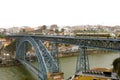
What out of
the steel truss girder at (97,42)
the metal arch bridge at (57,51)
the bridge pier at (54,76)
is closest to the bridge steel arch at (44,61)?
the metal arch bridge at (57,51)

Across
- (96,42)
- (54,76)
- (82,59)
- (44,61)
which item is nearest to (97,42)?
(96,42)

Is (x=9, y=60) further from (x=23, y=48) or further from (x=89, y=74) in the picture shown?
(x=89, y=74)

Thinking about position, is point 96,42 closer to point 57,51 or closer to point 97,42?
point 97,42

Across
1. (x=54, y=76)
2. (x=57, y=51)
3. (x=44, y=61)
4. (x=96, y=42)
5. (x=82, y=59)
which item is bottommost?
(x=54, y=76)

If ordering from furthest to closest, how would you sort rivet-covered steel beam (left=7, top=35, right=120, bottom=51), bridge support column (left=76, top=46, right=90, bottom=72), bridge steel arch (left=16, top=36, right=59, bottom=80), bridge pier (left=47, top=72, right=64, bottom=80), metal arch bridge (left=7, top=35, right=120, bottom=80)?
1. bridge steel arch (left=16, top=36, right=59, bottom=80)
2. bridge pier (left=47, top=72, right=64, bottom=80)
3. bridge support column (left=76, top=46, right=90, bottom=72)
4. metal arch bridge (left=7, top=35, right=120, bottom=80)
5. rivet-covered steel beam (left=7, top=35, right=120, bottom=51)

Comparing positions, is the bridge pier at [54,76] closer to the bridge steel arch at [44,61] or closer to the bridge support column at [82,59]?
the bridge steel arch at [44,61]

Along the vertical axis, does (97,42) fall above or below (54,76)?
above

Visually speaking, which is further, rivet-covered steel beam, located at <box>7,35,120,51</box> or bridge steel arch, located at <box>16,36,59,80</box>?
bridge steel arch, located at <box>16,36,59,80</box>

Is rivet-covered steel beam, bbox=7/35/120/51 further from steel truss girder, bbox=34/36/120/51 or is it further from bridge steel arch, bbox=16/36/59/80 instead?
bridge steel arch, bbox=16/36/59/80

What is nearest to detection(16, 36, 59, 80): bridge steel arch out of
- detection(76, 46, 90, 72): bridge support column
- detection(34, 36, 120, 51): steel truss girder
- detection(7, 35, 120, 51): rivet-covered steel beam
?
detection(7, 35, 120, 51): rivet-covered steel beam

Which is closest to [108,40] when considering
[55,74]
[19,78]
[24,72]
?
[55,74]

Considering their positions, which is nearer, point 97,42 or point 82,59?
point 97,42
